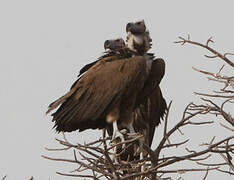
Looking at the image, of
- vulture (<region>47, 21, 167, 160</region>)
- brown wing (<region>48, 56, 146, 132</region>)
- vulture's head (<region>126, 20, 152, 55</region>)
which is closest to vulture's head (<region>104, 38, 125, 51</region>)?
vulture (<region>47, 21, 167, 160</region>)

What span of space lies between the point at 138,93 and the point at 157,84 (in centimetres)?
20

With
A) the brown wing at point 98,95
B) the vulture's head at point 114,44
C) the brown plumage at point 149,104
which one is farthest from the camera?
the vulture's head at point 114,44

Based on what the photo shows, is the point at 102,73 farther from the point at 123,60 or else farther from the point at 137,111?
the point at 137,111

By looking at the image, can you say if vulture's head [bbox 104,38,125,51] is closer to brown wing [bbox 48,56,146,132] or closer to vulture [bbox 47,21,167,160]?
vulture [bbox 47,21,167,160]

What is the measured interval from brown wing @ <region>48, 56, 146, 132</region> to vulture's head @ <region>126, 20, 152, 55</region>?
0.84 feet

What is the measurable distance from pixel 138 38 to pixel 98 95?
706 millimetres

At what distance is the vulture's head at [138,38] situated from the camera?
6.54m

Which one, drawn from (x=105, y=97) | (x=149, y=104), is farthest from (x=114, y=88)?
(x=149, y=104)

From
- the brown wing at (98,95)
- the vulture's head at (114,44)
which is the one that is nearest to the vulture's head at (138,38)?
the vulture's head at (114,44)

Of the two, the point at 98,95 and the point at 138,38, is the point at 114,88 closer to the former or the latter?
the point at 98,95

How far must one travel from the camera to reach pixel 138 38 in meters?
6.56

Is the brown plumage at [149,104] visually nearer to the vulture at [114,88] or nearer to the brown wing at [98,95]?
the vulture at [114,88]

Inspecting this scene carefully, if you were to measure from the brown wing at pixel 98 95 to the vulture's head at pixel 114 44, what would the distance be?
300 mm

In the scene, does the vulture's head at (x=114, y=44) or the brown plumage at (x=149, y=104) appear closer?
the brown plumage at (x=149, y=104)
